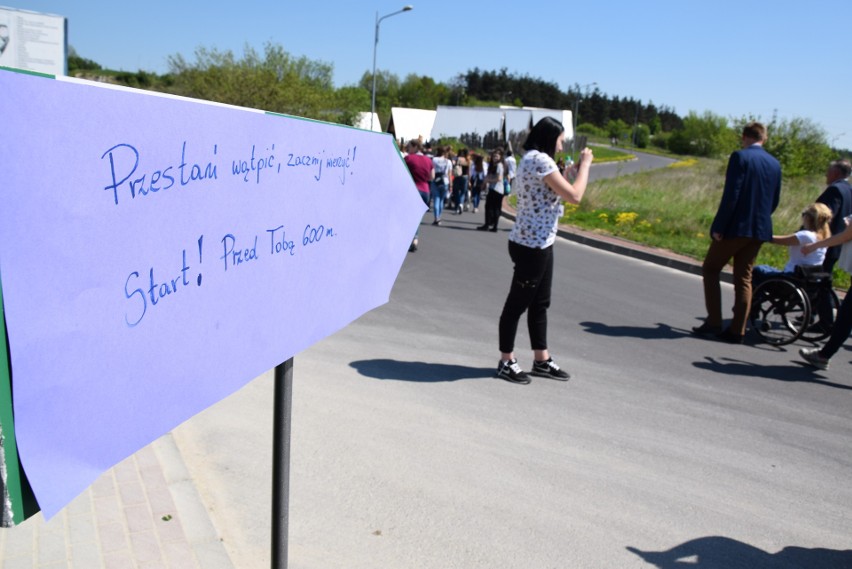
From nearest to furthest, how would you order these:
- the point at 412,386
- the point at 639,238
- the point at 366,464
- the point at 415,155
A: the point at 366,464 < the point at 412,386 < the point at 415,155 < the point at 639,238

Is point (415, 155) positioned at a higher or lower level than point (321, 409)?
higher

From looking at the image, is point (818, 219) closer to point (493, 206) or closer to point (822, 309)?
point (822, 309)

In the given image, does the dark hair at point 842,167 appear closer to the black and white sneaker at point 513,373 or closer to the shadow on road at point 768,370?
the shadow on road at point 768,370

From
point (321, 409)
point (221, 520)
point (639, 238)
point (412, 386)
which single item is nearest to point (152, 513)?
point (221, 520)

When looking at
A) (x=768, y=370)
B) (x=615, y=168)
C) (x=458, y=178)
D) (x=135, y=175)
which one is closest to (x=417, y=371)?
(x=768, y=370)

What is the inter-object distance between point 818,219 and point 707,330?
5.01 ft

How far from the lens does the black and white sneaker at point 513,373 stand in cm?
534

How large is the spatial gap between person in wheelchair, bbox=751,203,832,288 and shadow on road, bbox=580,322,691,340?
96 cm

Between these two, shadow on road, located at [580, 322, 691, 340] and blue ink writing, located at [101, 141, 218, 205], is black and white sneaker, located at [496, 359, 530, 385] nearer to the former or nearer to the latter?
shadow on road, located at [580, 322, 691, 340]

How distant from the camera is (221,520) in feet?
10.7

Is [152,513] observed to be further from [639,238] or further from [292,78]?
[292,78]

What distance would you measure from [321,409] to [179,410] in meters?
3.18

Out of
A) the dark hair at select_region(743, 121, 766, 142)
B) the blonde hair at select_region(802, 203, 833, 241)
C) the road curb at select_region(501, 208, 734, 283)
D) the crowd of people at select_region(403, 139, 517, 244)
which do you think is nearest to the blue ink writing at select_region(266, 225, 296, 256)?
the dark hair at select_region(743, 121, 766, 142)

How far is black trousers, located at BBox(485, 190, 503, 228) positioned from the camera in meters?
15.3
